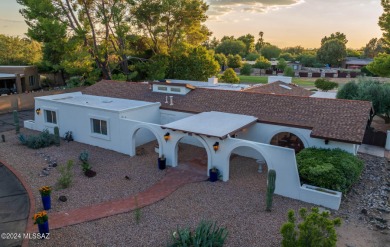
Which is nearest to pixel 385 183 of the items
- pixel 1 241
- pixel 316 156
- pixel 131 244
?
pixel 316 156

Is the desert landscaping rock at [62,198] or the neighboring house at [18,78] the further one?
the neighboring house at [18,78]

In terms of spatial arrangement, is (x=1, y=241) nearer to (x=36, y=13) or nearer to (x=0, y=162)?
(x=0, y=162)

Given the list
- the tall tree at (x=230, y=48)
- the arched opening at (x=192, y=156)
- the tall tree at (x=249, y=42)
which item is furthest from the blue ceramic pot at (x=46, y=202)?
the tall tree at (x=249, y=42)

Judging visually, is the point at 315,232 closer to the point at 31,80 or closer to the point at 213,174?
the point at 213,174

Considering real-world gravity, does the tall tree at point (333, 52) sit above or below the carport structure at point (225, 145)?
above

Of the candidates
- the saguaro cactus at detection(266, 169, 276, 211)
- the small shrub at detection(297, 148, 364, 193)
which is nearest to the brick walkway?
the saguaro cactus at detection(266, 169, 276, 211)

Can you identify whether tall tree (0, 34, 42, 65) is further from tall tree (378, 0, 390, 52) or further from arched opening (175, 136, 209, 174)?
tall tree (378, 0, 390, 52)

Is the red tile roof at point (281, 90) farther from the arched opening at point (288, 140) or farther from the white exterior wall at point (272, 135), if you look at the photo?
the white exterior wall at point (272, 135)
